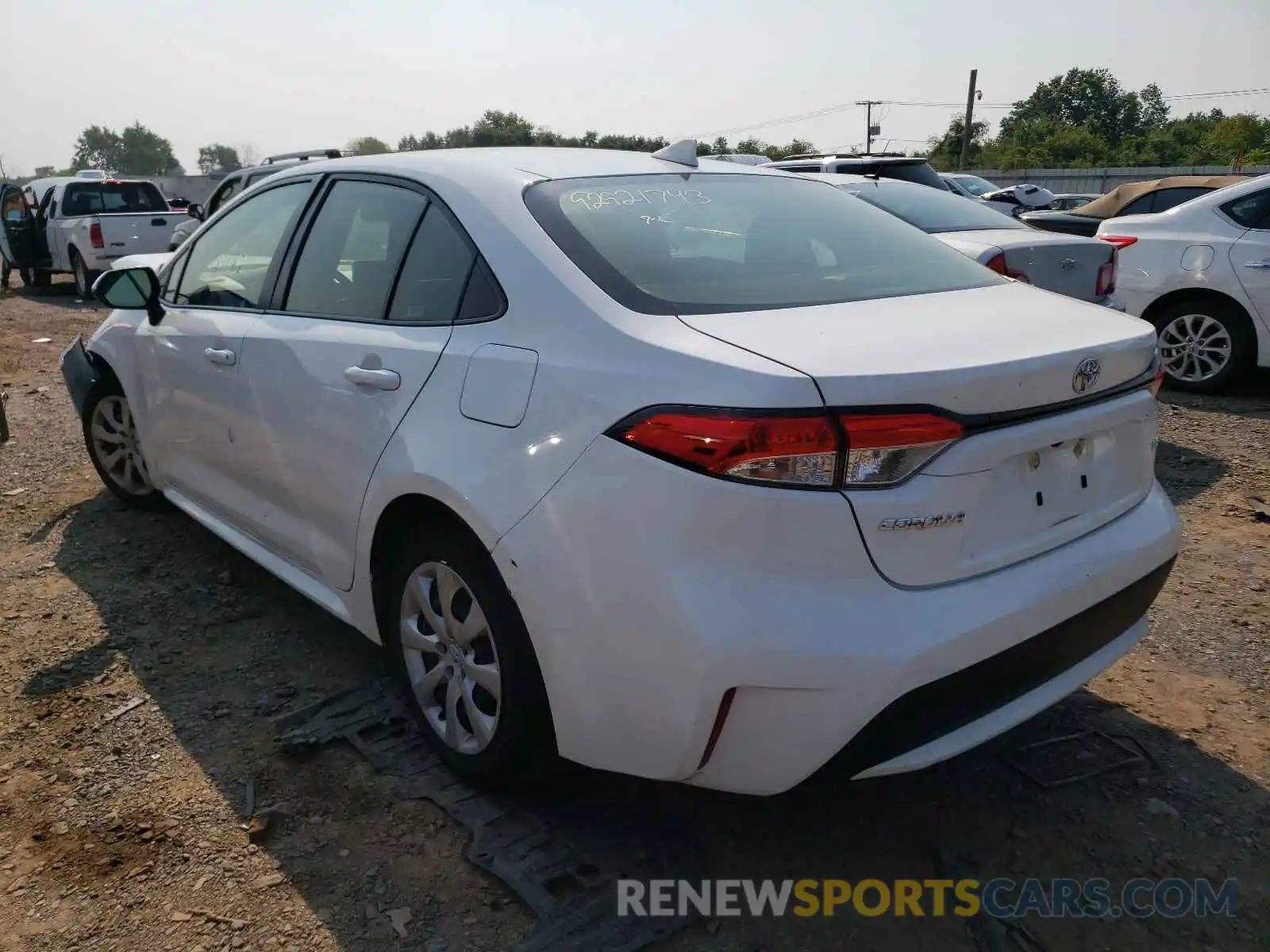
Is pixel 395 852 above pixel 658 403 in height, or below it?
below

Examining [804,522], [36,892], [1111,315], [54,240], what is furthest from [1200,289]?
[54,240]

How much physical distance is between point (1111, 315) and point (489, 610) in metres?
1.71

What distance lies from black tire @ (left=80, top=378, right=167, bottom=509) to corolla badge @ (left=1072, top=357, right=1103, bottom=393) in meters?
3.97

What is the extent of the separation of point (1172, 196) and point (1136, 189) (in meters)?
0.38

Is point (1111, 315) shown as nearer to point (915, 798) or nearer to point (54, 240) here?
point (915, 798)

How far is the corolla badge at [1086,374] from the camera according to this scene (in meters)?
2.10

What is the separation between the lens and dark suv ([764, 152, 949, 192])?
31.3ft


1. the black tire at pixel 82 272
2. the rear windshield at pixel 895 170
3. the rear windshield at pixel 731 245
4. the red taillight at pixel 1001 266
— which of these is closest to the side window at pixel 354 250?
the rear windshield at pixel 731 245

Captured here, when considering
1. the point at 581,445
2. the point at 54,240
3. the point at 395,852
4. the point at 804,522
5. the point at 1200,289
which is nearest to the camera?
the point at 804,522

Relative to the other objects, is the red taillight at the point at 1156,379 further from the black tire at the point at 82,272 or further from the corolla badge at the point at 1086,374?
the black tire at the point at 82,272

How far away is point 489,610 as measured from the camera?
7.39ft

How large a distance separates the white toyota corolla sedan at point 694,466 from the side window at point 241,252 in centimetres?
29

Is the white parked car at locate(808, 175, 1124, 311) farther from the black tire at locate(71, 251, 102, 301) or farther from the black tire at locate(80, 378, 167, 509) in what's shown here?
the black tire at locate(71, 251, 102, 301)

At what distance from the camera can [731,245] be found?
2572 mm
